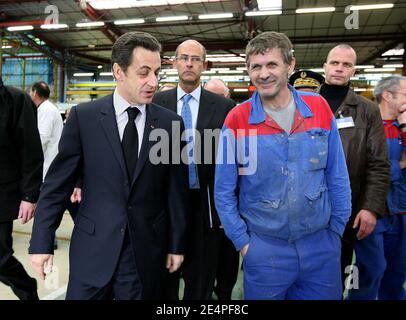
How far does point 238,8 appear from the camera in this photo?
11.2 m

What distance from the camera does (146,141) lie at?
62.8 inches

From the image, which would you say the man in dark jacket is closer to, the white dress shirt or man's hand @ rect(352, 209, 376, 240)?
man's hand @ rect(352, 209, 376, 240)

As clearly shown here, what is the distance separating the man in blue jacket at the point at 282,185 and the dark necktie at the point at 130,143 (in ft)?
1.43

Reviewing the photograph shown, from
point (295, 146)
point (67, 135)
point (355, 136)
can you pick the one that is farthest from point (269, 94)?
point (67, 135)

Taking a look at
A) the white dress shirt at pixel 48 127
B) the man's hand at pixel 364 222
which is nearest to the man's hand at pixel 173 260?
the man's hand at pixel 364 222

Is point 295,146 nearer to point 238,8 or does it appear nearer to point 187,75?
point 187,75

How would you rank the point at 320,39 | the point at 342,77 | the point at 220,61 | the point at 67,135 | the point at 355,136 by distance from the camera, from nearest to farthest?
the point at 67,135 → the point at 355,136 → the point at 342,77 → the point at 320,39 → the point at 220,61

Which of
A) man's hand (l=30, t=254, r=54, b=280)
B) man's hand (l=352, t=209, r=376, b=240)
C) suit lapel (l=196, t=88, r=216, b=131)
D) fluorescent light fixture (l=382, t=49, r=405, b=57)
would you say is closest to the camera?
man's hand (l=30, t=254, r=54, b=280)

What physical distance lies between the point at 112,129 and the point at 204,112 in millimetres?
809

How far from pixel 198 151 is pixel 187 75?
0.53m

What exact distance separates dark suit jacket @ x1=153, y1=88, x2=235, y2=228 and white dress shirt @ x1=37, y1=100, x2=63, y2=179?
220cm

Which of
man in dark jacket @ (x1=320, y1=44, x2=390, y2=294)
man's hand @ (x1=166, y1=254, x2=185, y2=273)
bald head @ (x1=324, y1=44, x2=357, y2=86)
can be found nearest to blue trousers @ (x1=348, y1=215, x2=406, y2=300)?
man in dark jacket @ (x1=320, y1=44, x2=390, y2=294)

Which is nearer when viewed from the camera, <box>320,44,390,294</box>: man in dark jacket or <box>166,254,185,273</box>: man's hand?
<box>166,254,185,273</box>: man's hand

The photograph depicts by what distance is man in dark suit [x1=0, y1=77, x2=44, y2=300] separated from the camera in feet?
7.70
